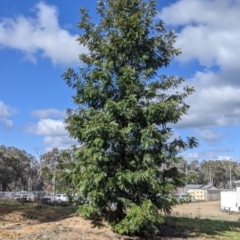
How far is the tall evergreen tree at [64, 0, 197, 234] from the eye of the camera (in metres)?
10.4

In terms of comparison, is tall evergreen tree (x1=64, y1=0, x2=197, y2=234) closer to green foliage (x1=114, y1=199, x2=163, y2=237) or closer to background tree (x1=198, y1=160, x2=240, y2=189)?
green foliage (x1=114, y1=199, x2=163, y2=237)

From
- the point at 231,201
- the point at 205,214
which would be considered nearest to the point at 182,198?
the point at 205,214

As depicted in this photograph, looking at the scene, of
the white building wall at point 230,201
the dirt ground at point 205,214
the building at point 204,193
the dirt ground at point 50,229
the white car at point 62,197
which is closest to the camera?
the dirt ground at point 50,229

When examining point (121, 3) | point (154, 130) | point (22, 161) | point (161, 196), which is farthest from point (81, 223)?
point (22, 161)

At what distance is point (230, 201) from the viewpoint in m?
36.3

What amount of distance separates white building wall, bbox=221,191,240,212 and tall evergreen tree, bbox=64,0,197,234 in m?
26.4

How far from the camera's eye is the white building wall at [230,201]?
35.5 metres

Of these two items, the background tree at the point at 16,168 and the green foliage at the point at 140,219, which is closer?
the green foliage at the point at 140,219

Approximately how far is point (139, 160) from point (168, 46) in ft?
14.0

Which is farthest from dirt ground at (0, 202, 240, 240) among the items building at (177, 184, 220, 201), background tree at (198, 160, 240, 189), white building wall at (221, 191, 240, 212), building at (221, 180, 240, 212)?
background tree at (198, 160, 240, 189)

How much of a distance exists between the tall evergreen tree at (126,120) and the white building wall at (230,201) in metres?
26.4

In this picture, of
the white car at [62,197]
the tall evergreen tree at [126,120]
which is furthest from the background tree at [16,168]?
the tall evergreen tree at [126,120]

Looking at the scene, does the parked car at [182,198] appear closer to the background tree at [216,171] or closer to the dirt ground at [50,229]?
the dirt ground at [50,229]

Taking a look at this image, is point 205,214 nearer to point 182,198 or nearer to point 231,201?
point 231,201
